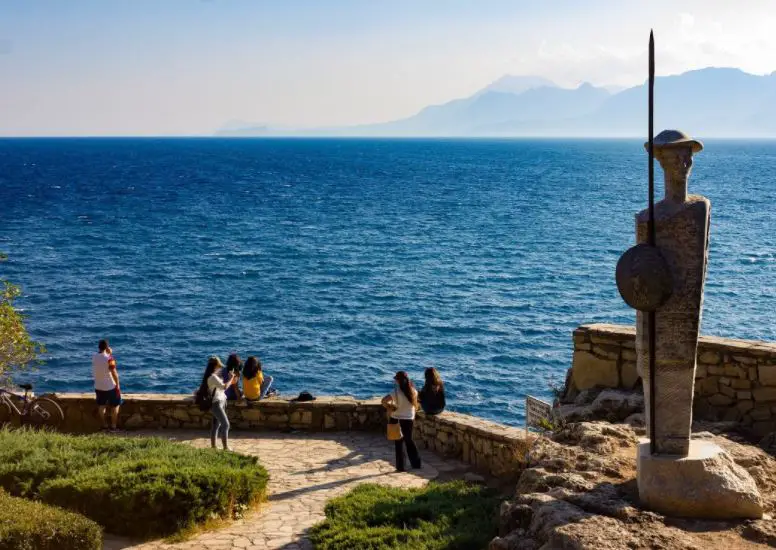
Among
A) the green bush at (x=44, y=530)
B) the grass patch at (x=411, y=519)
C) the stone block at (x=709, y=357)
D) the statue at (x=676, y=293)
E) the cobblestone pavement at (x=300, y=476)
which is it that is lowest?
the cobblestone pavement at (x=300, y=476)

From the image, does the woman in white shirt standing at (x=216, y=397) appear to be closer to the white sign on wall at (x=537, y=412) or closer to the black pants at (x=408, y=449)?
the black pants at (x=408, y=449)

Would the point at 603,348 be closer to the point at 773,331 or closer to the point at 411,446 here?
the point at 411,446

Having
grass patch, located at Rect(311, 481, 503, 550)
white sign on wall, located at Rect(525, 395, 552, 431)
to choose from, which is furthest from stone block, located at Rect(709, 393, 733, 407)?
grass patch, located at Rect(311, 481, 503, 550)

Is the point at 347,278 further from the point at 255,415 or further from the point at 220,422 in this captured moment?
the point at 220,422

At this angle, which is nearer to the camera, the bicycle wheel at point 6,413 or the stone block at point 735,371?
the stone block at point 735,371

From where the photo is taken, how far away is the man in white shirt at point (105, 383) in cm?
1441

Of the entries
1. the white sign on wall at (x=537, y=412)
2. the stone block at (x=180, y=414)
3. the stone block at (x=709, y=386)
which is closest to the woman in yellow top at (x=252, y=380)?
the stone block at (x=180, y=414)

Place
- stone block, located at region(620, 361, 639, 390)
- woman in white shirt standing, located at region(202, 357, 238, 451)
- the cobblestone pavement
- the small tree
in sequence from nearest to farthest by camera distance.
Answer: the cobblestone pavement < stone block, located at region(620, 361, 639, 390) < woman in white shirt standing, located at region(202, 357, 238, 451) < the small tree

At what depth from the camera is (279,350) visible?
37.1 metres

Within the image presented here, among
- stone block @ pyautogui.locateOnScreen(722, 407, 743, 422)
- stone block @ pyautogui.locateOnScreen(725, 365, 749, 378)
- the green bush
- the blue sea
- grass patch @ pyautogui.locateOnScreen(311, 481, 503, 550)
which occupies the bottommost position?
the blue sea

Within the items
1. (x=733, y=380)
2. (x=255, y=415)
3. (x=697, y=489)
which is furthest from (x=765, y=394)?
(x=255, y=415)

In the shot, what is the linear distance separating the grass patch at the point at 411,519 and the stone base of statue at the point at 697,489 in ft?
5.92

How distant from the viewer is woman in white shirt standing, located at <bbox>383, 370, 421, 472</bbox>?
12.8 m

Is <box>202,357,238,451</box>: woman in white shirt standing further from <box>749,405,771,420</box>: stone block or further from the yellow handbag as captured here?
<box>749,405,771,420</box>: stone block
